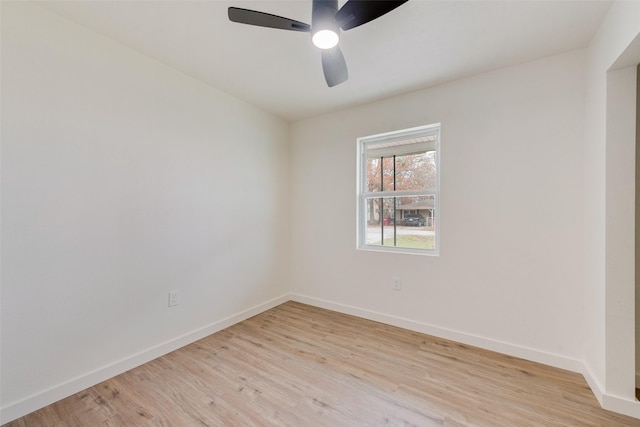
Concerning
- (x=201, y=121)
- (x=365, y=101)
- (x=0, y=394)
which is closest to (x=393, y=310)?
(x=365, y=101)

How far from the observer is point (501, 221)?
7.22 feet

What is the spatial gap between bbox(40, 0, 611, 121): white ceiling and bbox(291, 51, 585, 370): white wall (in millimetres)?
251

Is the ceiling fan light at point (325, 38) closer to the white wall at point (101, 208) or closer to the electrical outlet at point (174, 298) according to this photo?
the white wall at point (101, 208)

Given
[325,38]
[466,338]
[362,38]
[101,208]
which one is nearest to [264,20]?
[325,38]

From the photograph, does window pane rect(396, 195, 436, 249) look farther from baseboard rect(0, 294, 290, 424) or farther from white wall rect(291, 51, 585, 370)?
baseboard rect(0, 294, 290, 424)

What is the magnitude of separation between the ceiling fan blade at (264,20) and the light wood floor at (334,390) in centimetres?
217

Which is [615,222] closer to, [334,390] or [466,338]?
[466,338]

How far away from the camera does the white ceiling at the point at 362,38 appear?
1572 mm

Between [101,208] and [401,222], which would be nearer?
[101,208]

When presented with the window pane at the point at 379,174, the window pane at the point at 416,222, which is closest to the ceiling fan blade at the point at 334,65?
the window pane at the point at 379,174

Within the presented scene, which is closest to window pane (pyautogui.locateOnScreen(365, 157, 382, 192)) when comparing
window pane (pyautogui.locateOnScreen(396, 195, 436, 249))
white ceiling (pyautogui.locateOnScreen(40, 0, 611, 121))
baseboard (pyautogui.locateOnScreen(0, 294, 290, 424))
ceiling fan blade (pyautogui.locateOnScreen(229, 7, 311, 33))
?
window pane (pyautogui.locateOnScreen(396, 195, 436, 249))

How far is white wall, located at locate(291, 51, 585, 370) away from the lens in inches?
77.8

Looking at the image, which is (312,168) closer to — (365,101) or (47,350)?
(365,101)

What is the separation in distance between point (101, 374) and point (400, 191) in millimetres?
2915
